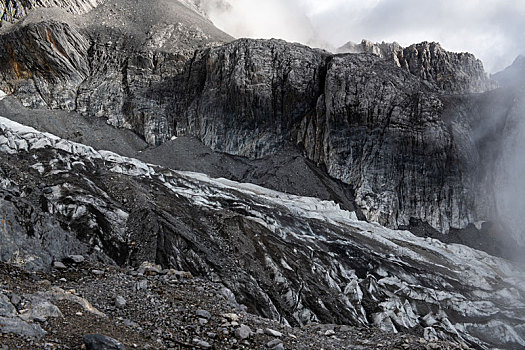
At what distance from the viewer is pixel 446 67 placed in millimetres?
94062

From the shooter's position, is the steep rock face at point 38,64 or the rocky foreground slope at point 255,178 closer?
the rocky foreground slope at point 255,178

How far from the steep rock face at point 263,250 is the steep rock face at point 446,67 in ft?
212

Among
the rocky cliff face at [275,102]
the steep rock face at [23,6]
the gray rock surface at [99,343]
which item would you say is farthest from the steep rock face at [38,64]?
the gray rock surface at [99,343]

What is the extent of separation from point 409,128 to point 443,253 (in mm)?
20449

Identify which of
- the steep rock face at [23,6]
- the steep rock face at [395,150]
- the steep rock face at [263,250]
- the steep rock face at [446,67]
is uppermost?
the steep rock face at [446,67]

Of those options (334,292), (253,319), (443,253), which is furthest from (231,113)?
(253,319)

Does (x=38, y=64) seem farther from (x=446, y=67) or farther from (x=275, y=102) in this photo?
(x=446, y=67)

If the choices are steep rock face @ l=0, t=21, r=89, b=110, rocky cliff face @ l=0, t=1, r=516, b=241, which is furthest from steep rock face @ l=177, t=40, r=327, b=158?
steep rock face @ l=0, t=21, r=89, b=110

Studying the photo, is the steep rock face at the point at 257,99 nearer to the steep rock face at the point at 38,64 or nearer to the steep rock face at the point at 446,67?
the steep rock face at the point at 38,64

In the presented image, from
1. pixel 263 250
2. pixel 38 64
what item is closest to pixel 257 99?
pixel 38 64

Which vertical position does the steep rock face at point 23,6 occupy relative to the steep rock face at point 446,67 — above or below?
below

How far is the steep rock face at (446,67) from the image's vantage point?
91.5 m

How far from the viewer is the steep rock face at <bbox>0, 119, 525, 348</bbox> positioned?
19312mm

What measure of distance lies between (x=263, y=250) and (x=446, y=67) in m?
91.5
